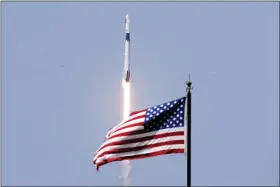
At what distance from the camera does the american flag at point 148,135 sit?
47.0 m

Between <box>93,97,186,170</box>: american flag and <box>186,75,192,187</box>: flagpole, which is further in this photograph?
<box>93,97,186,170</box>: american flag

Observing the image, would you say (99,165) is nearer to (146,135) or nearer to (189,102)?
(146,135)

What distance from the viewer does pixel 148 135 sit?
4825 cm

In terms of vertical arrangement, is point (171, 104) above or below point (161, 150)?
above

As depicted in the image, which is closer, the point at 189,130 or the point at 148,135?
the point at 189,130

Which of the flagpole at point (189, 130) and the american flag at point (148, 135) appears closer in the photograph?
the flagpole at point (189, 130)

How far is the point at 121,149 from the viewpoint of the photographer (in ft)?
161

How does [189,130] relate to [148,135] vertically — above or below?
above

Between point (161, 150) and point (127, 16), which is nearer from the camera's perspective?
point (161, 150)

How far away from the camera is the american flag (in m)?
47.0

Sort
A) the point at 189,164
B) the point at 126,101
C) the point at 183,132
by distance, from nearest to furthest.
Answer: the point at 189,164
the point at 183,132
the point at 126,101

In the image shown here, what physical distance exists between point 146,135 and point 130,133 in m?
1.17

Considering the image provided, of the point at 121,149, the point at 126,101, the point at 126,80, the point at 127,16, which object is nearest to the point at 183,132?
the point at 121,149

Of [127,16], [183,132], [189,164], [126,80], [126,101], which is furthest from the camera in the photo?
[127,16]
